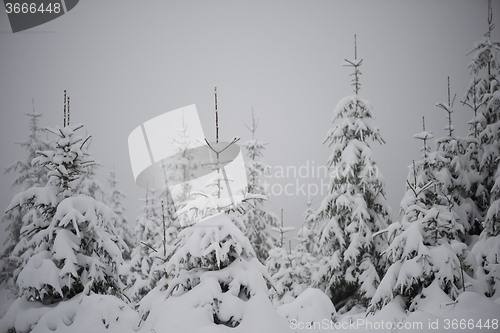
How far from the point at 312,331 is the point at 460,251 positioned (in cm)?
517

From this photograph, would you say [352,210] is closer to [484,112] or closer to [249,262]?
[484,112]

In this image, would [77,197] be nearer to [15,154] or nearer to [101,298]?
[101,298]

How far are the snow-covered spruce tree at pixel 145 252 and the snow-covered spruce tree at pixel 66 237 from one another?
37.3ft

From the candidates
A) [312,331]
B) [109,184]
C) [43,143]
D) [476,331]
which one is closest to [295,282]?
[312,331]

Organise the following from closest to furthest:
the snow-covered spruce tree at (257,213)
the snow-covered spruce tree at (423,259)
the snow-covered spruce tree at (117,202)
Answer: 1. the snow-covered spruce tree at (423,259)
2. the snow-covered spruce tree at (257,213)
3. the snow-covered spruce tree at (117,202)

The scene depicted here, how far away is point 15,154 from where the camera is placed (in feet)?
74.6

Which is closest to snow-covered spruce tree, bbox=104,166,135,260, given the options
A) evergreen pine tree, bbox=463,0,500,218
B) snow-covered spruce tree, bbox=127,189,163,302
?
snow-covered spruce tree, bbox=127,189,163,302

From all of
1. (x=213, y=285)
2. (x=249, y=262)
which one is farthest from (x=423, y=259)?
(x=213, y=285)

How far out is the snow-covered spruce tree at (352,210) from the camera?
1480cm

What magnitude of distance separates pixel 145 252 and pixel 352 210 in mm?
13575

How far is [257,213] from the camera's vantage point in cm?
2247

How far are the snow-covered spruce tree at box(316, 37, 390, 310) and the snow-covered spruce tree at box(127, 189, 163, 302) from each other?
10.3 meters

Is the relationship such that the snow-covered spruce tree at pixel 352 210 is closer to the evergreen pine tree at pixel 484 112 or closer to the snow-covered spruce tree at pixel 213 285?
the evergreen pine tree at pixel 484 112

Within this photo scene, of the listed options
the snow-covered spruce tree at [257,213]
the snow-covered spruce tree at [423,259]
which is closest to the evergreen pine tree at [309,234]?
the snow-covered spruce tree at [257,213]
